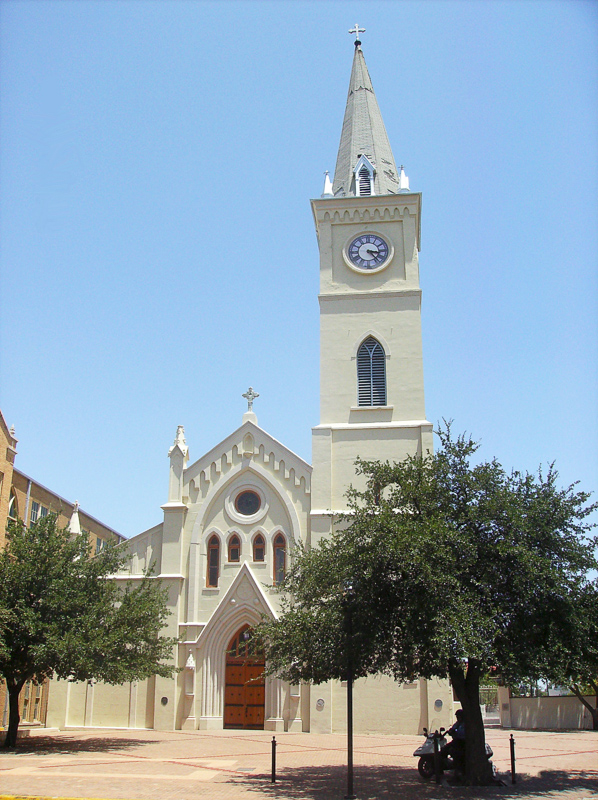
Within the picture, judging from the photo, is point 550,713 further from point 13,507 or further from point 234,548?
point 13,507

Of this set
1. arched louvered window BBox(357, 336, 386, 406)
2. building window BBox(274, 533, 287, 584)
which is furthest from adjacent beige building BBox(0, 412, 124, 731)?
arched louvered window BBox(357, 336, 386, 406)

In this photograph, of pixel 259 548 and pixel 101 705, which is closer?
pixel 101 705

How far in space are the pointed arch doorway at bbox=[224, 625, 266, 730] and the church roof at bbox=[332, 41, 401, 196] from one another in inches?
882

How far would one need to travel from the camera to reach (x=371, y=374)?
118ft

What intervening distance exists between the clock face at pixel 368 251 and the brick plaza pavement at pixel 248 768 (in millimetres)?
21255

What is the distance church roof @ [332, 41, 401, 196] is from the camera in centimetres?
3919

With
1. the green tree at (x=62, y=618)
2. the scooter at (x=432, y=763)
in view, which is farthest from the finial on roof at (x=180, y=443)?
the scooter at (x=432, y=763)

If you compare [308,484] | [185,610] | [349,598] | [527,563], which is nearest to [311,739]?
[185,610]

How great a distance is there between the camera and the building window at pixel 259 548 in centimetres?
3361

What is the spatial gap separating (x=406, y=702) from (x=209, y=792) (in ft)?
54.1

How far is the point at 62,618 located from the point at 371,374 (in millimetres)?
18092

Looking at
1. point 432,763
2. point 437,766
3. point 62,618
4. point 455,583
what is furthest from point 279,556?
point 455,583

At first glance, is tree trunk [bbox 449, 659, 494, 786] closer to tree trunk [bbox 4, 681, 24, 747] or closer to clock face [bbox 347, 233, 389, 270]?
tree trunk [bbox 4, 681, 24, 747]

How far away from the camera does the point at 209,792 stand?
15680mm
